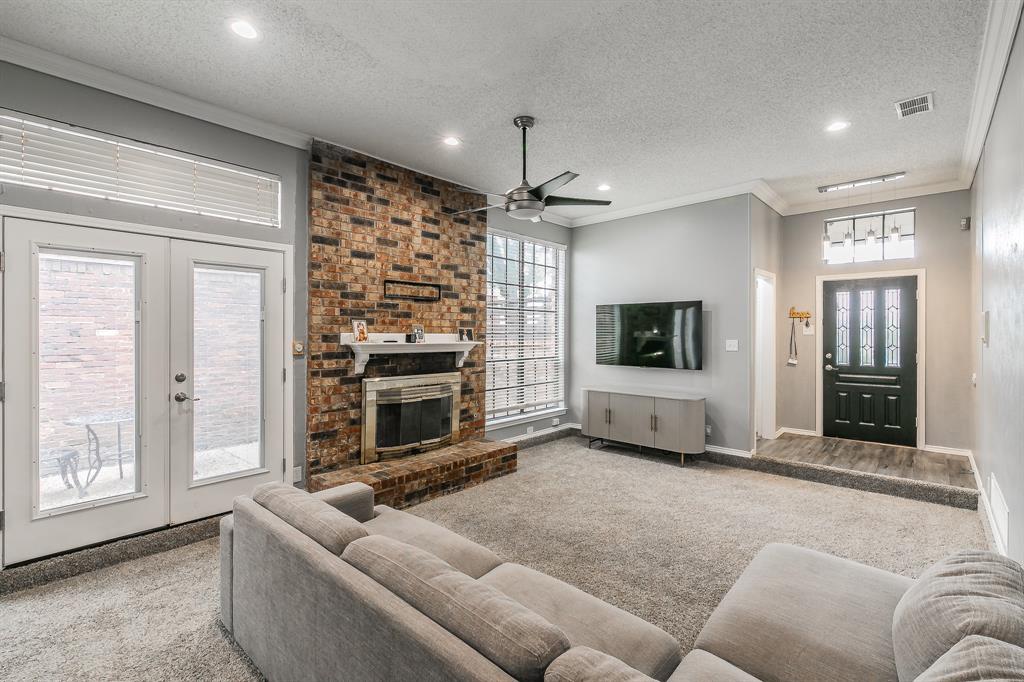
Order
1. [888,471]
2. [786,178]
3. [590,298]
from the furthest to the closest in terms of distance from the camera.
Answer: [590,298] → [786,178] → [888,471]

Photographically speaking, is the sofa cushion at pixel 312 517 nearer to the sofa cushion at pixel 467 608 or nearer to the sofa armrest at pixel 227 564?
the sofa cushion at pixel 467 608

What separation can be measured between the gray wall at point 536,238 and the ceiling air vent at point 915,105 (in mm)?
3608

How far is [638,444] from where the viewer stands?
217 inches

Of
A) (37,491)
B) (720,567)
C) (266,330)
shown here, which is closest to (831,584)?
(720,567)

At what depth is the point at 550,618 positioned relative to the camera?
163 cm

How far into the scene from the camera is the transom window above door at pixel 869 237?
5.22 m

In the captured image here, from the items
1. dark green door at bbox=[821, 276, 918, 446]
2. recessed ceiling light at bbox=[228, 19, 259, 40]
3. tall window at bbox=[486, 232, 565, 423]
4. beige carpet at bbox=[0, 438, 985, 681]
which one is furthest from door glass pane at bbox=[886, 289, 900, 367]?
recessed ceiling light at bbox=[228, 19, 259, 40]

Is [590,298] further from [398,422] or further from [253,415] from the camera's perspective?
[253,415]

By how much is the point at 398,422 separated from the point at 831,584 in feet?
11.2

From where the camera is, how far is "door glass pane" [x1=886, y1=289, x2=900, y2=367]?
5250mm

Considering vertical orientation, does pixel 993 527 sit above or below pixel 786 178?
below

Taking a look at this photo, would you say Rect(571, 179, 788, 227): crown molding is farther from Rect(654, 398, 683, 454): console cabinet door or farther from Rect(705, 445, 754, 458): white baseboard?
Rect(705, 445, 754, 458): white baseboard

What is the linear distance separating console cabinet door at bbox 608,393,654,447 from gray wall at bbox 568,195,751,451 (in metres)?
0.50

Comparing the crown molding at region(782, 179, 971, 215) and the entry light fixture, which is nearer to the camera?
the entry light fixture
